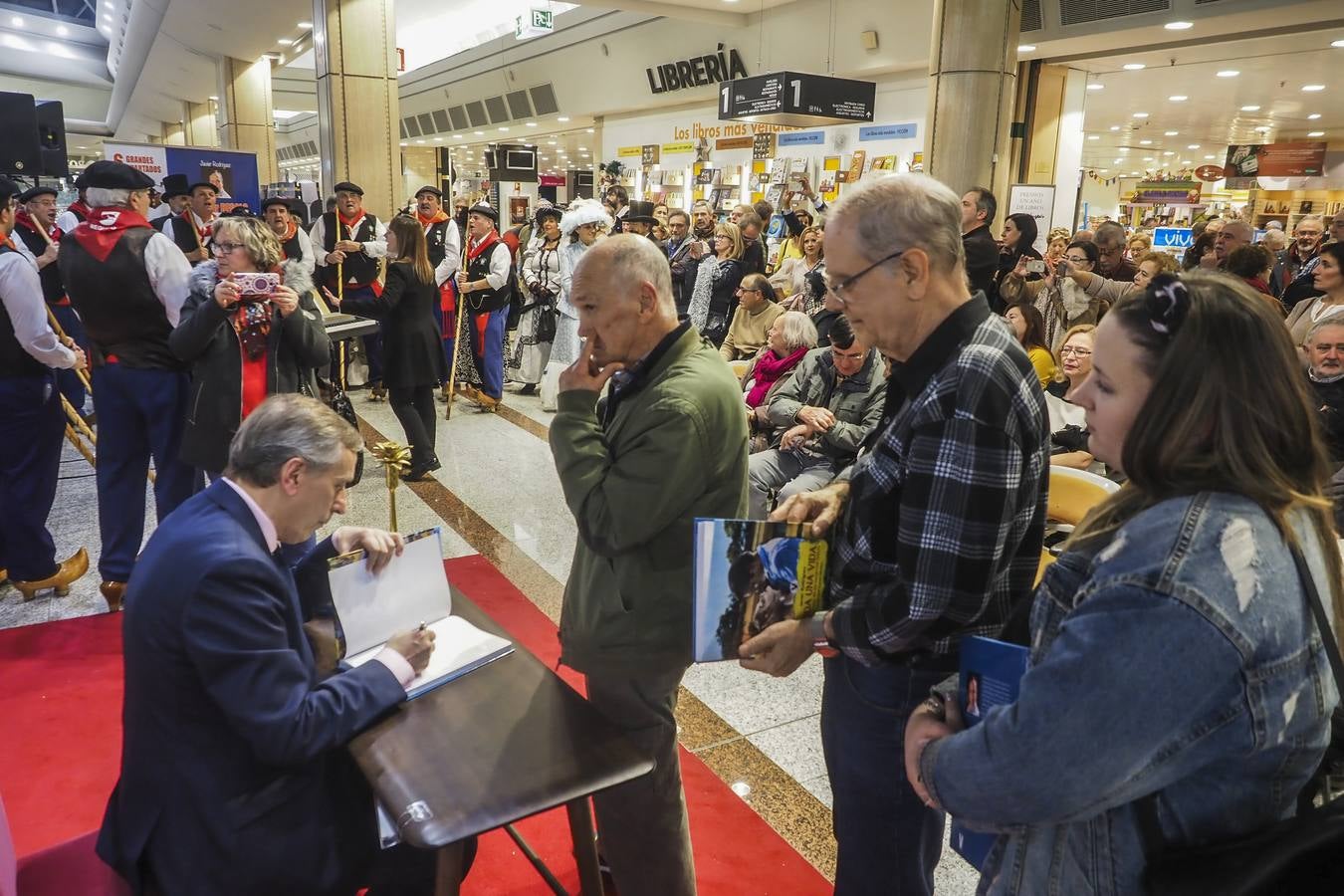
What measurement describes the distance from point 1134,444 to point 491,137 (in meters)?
23.4

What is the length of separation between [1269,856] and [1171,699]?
Result: 0.19 metres

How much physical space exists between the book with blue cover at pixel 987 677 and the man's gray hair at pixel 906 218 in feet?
1.92

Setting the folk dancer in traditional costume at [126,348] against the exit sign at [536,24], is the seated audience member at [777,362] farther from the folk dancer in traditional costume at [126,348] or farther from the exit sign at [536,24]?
the exit sign at [536,24]

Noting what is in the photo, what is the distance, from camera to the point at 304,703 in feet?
4.83

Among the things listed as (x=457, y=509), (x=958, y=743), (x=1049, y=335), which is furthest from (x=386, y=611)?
(x=1049, y=335)

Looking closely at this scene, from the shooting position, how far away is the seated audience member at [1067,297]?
5980mm

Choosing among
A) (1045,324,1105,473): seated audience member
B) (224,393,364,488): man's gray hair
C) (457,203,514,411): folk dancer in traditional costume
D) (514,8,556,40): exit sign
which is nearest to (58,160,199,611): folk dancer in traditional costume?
(224,393,364,488): man's gray hair

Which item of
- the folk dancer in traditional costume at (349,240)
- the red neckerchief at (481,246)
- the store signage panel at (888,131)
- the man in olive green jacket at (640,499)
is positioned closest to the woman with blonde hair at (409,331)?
the folk dancer in traditional costume at (349,240)

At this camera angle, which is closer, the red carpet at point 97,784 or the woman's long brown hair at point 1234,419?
the woman's long brown hair at point 1234,419

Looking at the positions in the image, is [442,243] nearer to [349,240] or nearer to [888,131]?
[349,240]

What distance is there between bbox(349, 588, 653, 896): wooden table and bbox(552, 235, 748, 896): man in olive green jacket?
0.15 metres

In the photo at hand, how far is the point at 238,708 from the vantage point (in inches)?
55.5

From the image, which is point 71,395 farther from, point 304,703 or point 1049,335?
point 1049,335

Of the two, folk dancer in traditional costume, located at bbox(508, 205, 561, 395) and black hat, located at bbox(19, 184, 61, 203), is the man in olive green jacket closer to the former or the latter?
folk dancer in traditional costume, located at bbox(508, 205, 561, 395)
